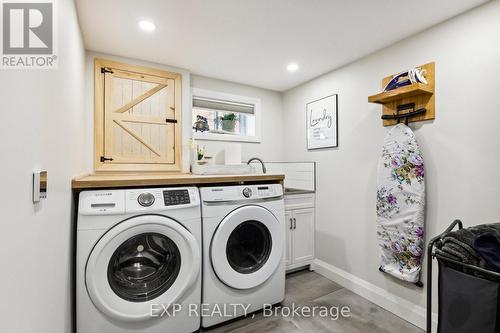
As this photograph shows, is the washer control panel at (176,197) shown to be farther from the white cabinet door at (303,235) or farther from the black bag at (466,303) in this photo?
the black bag at (466,303)

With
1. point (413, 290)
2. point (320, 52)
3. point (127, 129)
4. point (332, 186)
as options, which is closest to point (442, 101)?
point (320, 52)

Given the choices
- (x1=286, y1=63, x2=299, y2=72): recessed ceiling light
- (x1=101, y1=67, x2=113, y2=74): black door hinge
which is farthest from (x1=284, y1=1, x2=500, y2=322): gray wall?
(x1=101, y1=67, x2=113, y2=74): black door hinge

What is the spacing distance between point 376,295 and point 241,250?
4.09 ft

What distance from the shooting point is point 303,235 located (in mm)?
2705

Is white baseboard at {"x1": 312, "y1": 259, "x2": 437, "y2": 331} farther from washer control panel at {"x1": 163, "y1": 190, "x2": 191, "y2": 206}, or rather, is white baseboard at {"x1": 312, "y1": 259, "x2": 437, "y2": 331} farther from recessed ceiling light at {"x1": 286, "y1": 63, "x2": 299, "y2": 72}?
recessed ceiling light at {"x1": 286, "y1": 63, "x2": 299, "y2": 72}

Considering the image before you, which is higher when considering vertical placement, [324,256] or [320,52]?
[320,52]

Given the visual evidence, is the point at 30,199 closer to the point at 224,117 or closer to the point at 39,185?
the point at 39,185

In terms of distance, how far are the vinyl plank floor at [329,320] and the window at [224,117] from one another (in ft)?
6.06

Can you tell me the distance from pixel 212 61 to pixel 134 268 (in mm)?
1921

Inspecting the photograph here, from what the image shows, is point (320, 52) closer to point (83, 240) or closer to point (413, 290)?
point (413, 290)

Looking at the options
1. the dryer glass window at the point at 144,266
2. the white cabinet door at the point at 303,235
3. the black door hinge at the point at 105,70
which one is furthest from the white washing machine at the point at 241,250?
the black door hinge at the point at 105,70

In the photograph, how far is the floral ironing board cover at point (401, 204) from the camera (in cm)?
177

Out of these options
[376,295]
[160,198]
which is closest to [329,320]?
[376,295]

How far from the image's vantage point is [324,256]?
106 inches
